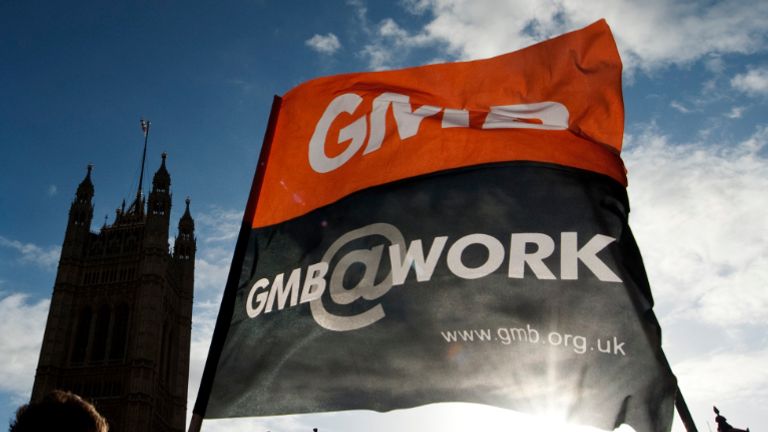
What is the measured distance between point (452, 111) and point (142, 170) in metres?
71.9

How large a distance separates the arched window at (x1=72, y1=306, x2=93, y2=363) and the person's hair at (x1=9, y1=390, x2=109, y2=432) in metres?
58.6

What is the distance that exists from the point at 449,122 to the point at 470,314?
4.89 feet

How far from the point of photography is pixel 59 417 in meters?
2.11

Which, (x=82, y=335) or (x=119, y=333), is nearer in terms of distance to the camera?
(x=119, y=333)

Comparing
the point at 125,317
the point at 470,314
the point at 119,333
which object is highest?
the point at 125,317

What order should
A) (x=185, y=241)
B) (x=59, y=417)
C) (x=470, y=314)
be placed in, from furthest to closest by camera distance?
1. (x=185, y=241)
2. (x=470, y=314)
3. (x=59, y=417)

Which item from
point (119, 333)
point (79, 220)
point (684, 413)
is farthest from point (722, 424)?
point (79, 220)

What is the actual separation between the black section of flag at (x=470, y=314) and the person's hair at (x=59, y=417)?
172 cm

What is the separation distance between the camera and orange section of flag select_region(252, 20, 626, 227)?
15.5 feet

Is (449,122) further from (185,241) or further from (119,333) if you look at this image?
(185,241)

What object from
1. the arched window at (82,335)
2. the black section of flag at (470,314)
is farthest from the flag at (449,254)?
the arched window at (82,335)

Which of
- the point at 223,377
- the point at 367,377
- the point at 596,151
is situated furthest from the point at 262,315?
the point at 596,151

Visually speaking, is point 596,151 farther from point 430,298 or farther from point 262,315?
point 262,315

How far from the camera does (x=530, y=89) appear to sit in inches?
195
